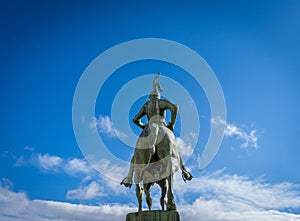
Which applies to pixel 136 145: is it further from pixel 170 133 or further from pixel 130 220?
pixel 130 220

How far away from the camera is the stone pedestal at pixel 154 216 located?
14516mm

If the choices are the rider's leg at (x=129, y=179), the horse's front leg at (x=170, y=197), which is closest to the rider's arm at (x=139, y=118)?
the rider's leg at (x=129, y=179)

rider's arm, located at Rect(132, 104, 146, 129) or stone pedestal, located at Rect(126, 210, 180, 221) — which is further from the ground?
rider's arm, located at Rect(132, 104, 146, 129)

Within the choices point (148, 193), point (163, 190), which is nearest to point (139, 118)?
point (148, 193)

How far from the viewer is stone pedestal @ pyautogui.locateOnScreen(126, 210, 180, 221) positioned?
14.5m

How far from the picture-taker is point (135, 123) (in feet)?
57.4

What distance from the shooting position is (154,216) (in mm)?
14688

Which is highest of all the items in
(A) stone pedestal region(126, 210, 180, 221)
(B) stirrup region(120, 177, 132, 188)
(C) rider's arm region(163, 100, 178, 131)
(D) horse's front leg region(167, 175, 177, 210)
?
(C) rider's arm region(163, 100, 178, 131)

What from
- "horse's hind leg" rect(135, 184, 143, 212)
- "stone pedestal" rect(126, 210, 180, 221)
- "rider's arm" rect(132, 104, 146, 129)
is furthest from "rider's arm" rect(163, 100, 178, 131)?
"stone pedestal" rect(126, 210, 180, 221)

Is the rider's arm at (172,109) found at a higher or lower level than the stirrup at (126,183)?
higher

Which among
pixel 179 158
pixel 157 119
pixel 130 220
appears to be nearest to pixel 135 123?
pixel 157 119

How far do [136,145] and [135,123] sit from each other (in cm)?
163

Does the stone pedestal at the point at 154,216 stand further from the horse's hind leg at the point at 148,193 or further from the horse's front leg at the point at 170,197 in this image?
the horse's hind leg at the point at 148,193

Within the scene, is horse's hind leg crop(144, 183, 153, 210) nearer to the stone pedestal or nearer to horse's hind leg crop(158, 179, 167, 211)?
horse's hind leg crop(158, 179, 167, 211)
